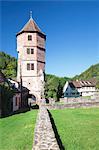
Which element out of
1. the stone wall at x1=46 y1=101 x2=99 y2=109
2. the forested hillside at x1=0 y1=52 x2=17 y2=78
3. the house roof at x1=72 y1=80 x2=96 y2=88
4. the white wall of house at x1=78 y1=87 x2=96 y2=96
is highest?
the forested hillside at x1=0 y1=52 x2=17 y2=78

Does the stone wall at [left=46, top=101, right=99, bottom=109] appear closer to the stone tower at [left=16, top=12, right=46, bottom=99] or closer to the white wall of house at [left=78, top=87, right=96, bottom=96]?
the stone tower at [left=16, top=12, right=46, bottom=99]

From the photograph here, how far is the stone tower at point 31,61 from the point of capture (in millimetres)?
46750

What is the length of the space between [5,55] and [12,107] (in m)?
66.9

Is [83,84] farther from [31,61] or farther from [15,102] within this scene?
[15,102]

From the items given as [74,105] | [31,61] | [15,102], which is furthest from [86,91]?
[15,102]

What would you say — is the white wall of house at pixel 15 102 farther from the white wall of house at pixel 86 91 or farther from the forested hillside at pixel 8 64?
the white wall of house at pixel 86 91

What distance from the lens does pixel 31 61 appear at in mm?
47406

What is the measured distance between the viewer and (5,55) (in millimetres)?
101562

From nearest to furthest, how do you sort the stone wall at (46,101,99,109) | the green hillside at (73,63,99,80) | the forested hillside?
the stone wall at (46,101,99,109) < the forested hillside < the green hillside at (73,63,99,80)

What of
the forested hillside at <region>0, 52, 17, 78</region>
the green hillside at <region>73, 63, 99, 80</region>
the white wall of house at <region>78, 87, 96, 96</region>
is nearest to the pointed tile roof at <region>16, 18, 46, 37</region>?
the forested hillside at <region>0, 52, 17, 78</region>

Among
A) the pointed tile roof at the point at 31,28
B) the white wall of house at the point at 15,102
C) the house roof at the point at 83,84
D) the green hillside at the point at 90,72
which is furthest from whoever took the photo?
the green hillside at the point at 90,72

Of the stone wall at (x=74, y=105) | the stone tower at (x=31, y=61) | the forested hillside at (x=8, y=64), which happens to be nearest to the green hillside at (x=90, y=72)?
the forested hillside at (x=8, y=64)

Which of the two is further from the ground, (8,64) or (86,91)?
(8,64)

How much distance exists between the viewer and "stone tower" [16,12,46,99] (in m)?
46.8
